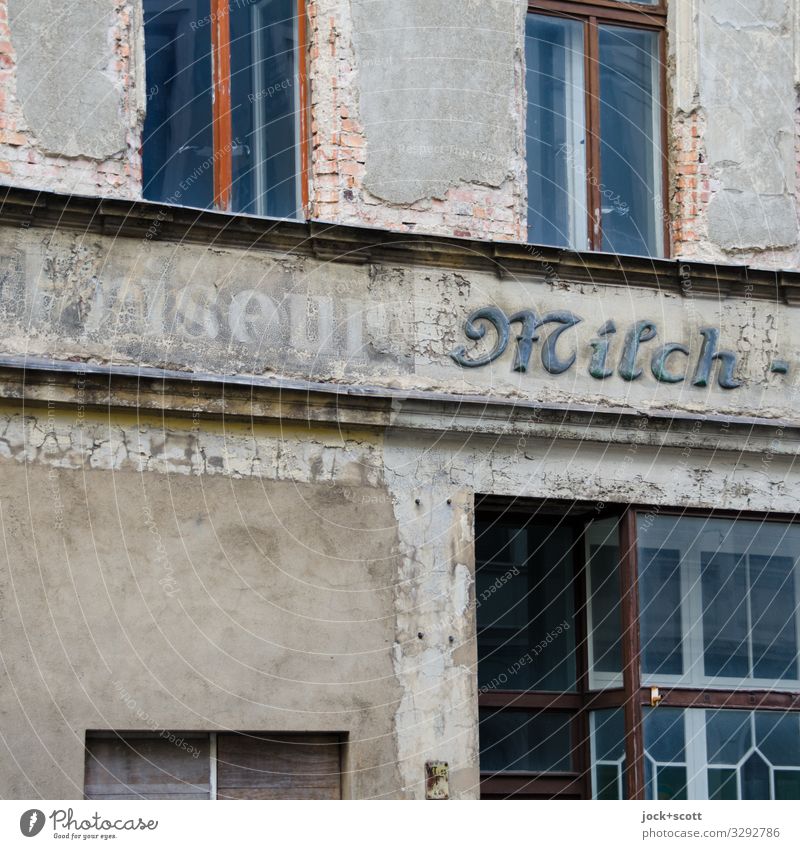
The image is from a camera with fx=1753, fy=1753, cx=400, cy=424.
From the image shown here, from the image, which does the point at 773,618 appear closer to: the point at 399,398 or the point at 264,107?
the point at 399,398

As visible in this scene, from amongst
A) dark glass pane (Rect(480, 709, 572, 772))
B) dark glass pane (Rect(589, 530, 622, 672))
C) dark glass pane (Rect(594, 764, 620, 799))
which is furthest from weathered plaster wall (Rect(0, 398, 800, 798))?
dark glass pane (Rect(594, 764, 620, 799))

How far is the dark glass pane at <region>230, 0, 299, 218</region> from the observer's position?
31.8ft

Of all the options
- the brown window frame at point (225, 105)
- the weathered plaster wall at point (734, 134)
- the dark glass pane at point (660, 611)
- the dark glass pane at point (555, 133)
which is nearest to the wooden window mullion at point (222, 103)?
the brown window frame at point (225, 105)

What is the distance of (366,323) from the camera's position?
9.39m

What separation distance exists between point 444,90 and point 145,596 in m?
3.36

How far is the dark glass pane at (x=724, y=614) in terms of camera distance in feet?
32.4

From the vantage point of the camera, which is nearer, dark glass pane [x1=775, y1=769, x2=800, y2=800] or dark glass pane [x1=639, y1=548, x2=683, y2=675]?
dark glass pane [x1=639, y1=548, x2=683, y2=675]

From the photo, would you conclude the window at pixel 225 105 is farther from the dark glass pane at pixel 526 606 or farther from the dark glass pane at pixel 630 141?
the dark glass pane at pixel 526 606

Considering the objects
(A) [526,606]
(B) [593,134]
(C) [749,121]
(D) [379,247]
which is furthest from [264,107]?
(A) [526,606]

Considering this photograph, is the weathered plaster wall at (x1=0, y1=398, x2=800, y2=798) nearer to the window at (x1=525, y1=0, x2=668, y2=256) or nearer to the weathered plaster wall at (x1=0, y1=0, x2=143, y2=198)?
the weathered plaster wall at (x1=0, y1=0, x2=143, y2=198)

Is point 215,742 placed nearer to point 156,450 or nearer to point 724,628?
point 156,450

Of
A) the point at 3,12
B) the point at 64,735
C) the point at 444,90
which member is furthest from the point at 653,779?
the point at 3,12

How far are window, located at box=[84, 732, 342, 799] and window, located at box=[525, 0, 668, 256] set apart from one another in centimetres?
334
